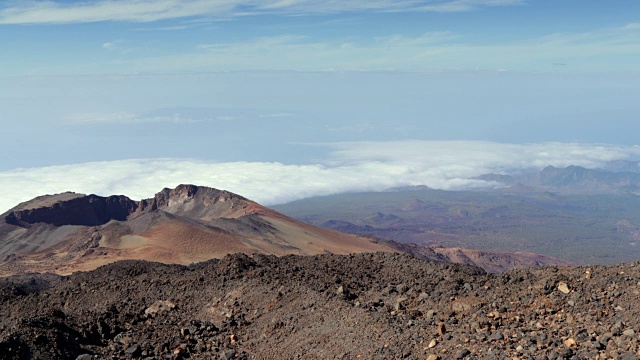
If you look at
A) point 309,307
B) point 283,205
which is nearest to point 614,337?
point 309,307

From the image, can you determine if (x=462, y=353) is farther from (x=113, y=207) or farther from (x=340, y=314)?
(x=113, y=207)

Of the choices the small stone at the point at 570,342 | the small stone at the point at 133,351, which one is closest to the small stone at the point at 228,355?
the small stone at the point at 133,351

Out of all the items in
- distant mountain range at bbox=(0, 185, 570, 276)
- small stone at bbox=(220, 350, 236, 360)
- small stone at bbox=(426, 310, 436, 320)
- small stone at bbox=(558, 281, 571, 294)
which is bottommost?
distant mountain range at bbox=(0, 185, 570, 276)

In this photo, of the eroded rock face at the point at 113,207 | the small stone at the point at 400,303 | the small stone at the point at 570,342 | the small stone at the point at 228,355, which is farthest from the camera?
the eroded rock face at the point at 113,207

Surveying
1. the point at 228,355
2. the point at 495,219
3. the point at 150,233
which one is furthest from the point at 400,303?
the point at 495,219

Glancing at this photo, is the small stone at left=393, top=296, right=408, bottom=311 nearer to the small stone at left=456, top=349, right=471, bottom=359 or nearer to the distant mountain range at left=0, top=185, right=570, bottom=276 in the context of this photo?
the small stone at left=456, top=349, right=471, bottom=359

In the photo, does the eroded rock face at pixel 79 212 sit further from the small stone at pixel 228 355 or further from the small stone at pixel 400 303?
the small stone at pixel 400 303

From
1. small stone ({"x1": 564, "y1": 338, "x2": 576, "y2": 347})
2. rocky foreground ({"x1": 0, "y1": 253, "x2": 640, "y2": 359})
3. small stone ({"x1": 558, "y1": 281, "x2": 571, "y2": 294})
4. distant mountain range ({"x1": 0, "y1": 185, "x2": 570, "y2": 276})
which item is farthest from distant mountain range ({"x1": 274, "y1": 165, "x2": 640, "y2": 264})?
small stone ({"x1": 564, "y1": 338, "x2": 576, "y2": 347})
